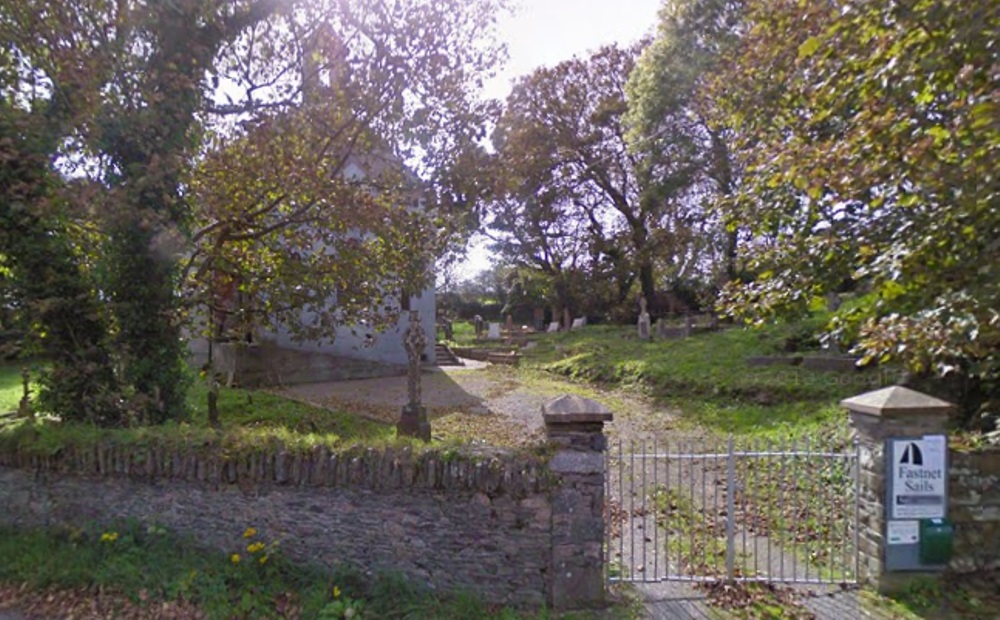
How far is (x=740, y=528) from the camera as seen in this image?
20.2 ft

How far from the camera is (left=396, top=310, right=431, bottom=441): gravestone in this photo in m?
10.9

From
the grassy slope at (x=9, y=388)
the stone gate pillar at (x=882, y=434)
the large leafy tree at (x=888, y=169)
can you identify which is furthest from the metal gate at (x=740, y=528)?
the grassy slope at (x=9, y=388)

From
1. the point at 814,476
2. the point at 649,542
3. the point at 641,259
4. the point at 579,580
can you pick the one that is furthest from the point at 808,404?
the point at 641,259

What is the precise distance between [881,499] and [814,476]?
8.07 feet

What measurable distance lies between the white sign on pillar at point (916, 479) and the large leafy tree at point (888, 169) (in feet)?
2.23

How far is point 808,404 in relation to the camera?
35.1 ft

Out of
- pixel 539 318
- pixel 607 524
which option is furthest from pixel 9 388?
pixel 539 318

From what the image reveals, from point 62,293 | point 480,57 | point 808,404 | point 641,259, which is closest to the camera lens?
point 62,293

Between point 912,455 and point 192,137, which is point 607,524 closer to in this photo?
point 912,455

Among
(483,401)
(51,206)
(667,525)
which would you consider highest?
(51,206)

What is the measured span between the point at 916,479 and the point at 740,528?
6.49ft

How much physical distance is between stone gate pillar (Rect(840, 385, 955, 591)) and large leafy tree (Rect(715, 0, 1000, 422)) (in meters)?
0.36

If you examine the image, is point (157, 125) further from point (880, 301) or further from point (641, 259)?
point (641, 259)

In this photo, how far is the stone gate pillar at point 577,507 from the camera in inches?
175
